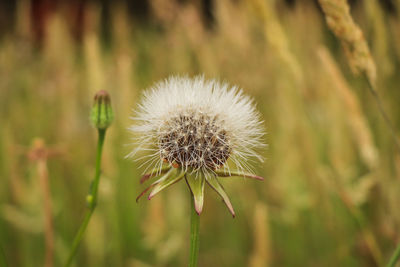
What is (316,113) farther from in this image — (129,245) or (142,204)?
(129,245)

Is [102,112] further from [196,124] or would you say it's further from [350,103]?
[350,103]

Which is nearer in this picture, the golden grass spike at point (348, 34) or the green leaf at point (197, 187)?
the green leaf at point (197, 187)

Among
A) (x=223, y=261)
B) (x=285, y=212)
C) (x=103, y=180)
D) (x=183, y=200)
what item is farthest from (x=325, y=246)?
(x=103, y=180)

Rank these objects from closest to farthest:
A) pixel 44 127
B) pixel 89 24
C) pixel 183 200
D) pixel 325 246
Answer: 1. pixel 325 246
2. pixel 183 200
3. pixel 89 24
4. pixel 44 127

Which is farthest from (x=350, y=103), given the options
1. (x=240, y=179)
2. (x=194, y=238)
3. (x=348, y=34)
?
(x=240, y=179)

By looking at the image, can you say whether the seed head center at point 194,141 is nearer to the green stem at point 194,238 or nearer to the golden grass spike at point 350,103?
the green stem at point 194,238

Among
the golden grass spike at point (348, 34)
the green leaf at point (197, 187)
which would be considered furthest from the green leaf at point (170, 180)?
the golden grass spike at point (348, 34)

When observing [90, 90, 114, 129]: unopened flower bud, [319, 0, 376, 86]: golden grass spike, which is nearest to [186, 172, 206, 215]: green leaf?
[90, 90, 114, 129]: unopened flower bud
